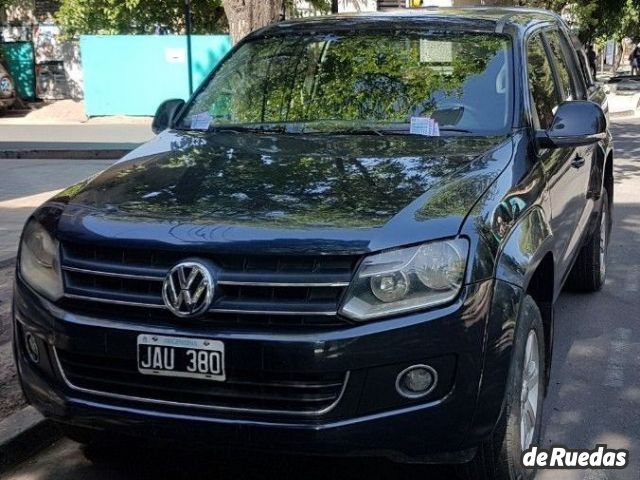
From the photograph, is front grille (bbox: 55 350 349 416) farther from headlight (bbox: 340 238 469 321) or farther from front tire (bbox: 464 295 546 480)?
front tire (bbox: 464 295 546 480)

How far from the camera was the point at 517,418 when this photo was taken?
3.37 meters

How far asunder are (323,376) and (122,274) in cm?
79

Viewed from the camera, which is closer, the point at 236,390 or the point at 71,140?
the point at 236,390

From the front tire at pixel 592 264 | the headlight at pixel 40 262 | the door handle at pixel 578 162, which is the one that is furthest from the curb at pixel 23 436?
the front tire at pixel 592 264

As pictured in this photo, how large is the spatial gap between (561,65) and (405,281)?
310 centimetres

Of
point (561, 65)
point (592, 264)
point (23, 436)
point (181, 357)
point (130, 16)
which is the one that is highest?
point (130, 16)

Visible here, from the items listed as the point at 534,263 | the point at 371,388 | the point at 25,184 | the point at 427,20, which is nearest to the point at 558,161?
the point at 427,20

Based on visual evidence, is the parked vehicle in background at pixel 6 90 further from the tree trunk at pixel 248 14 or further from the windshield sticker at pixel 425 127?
the windshield sticker at pixel 425 127

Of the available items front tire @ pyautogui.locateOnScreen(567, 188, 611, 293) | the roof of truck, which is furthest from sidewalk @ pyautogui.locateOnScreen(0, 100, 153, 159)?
the roof of truck

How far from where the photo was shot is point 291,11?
84.5 feet

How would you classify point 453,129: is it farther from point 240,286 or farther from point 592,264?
point 592,264

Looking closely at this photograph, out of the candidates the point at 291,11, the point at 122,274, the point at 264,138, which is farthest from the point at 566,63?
the point at 291,11

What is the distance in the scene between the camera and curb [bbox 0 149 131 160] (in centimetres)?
1591

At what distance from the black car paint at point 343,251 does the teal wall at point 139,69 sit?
18637 mm
